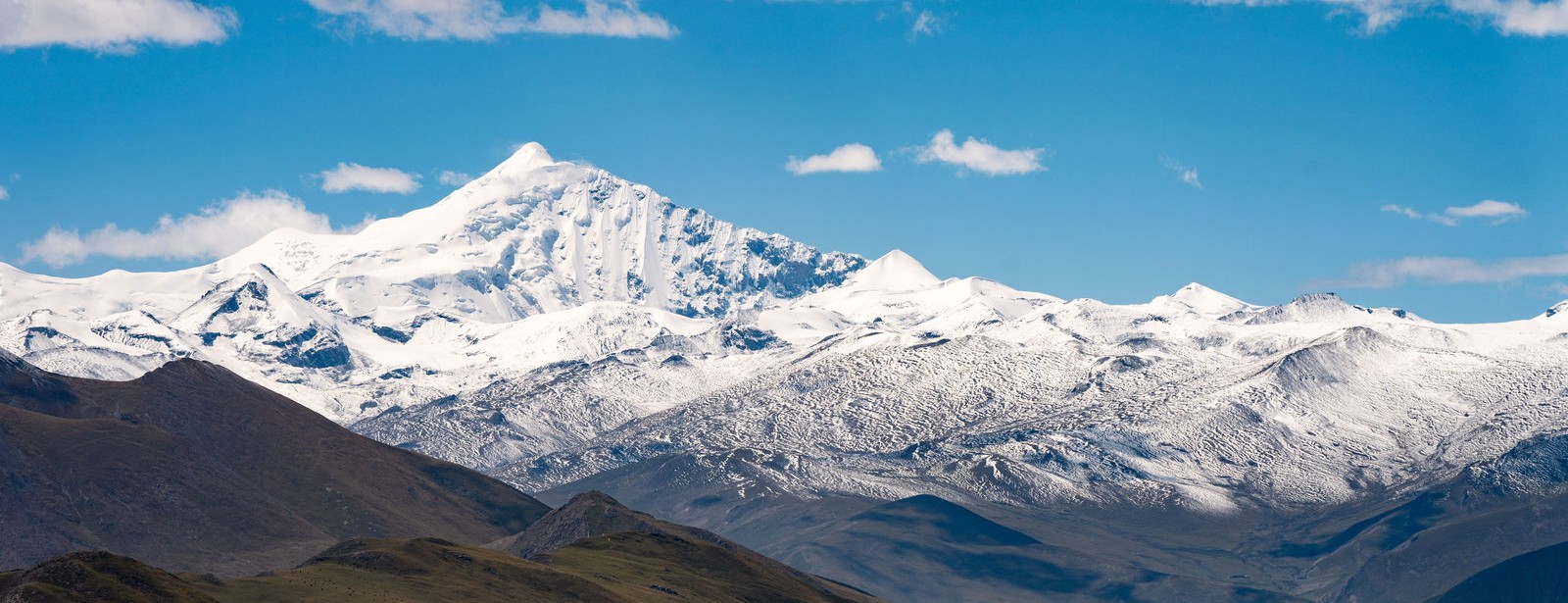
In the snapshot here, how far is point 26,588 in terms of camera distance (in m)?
196

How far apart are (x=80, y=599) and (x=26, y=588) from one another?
538cm

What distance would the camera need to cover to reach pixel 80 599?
200 meters
